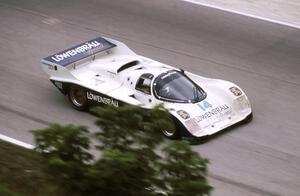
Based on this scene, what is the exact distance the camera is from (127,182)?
32.9 feet

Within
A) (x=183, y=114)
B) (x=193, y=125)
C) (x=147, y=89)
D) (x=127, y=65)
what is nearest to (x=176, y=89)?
(x=147, y=89)

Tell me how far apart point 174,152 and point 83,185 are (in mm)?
1205

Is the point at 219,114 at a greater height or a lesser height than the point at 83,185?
lesser

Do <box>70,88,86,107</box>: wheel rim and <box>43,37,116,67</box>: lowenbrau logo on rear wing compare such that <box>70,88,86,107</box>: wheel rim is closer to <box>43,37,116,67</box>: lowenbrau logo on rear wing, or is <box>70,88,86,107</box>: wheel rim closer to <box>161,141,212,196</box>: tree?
<box>43,37,116,67</box>: lowenbrau logo on rear wing

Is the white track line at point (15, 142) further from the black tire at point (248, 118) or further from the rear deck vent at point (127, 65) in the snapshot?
the black tire at point (248, 118)

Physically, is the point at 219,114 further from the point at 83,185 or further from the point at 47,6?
the point at 47,6

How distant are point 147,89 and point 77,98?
1.68 m

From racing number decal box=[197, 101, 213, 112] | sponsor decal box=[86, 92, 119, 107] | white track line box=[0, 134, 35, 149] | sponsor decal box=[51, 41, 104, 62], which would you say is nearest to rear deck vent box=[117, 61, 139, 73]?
sponsor decal box=[86, 92, 119, 107]

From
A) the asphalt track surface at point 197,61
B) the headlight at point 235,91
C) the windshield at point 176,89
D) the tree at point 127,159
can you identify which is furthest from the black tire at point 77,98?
the tree at point 127,159

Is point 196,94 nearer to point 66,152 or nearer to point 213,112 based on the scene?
point 213,112

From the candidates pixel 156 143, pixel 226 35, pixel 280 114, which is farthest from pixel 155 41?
pixel 156 143

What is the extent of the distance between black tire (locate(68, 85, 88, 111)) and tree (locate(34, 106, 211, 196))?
6212 mm

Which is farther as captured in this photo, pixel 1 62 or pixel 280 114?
pixel 1 62

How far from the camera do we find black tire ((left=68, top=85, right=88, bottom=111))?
658 inches
